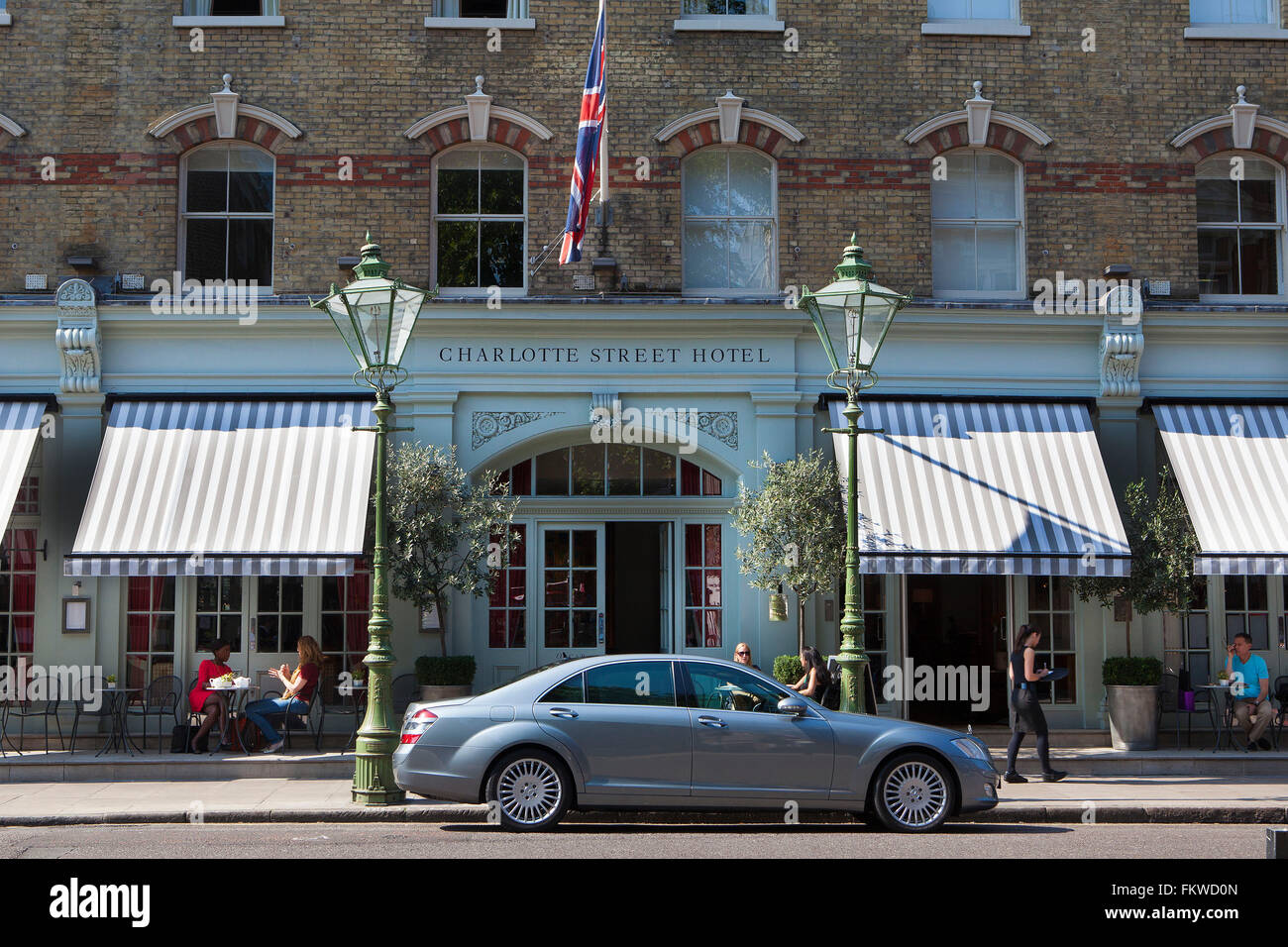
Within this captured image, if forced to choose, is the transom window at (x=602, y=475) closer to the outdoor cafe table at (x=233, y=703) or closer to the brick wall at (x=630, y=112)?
the brick wall at (x=630, y=112)

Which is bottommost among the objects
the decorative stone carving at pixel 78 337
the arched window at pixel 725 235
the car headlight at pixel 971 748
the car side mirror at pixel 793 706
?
the car headlight at pixel 971 748

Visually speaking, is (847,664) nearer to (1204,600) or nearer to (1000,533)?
(1000,533)

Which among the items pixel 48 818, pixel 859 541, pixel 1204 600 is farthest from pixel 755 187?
pixel 48 818

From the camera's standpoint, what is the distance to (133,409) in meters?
16.8

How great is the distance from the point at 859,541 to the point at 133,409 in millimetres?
8829

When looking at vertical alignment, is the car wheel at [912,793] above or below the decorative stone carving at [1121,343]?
below

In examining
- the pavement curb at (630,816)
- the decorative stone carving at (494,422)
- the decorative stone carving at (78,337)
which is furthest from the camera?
the decorative stone carving at (494,422)

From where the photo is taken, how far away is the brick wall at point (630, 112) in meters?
17.1

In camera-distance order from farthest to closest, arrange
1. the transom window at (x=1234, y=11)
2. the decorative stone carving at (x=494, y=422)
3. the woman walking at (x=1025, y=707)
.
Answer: the transom window at (x=1234, y=11), the decorative stone carving at (x=494, y=422), the woman walking at (x=1025, y=707)

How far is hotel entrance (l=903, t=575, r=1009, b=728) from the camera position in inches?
683

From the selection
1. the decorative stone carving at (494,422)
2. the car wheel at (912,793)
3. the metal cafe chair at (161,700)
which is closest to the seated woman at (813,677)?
the car wheel at (912,793)

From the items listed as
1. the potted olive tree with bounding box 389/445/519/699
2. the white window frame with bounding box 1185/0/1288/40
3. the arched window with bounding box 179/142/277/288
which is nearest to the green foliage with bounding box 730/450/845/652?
the potted olive tree with bounding box 389/445/519/699

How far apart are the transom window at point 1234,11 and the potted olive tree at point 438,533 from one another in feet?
35.9

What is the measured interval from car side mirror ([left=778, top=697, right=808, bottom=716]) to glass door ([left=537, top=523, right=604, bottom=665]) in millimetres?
6261
